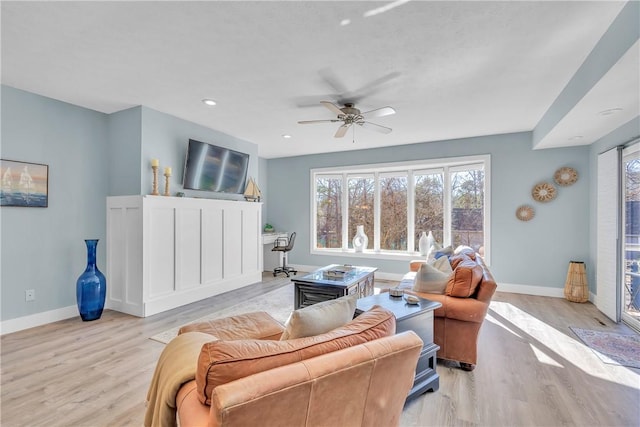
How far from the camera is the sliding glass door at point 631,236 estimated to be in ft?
11.2

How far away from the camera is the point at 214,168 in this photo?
4.68m

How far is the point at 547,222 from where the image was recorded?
479 cm

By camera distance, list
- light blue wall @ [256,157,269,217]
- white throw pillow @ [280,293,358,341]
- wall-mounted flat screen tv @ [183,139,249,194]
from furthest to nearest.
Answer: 1. light blue wall @ [256,157,269,217]
2. wall-mounted flat screen tv @ [183,139,249,194]
3. white throw pillow @ [280,293,358,341]

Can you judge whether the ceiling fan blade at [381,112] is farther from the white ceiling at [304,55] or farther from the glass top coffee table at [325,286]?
the glass top coffee table at [325,286]

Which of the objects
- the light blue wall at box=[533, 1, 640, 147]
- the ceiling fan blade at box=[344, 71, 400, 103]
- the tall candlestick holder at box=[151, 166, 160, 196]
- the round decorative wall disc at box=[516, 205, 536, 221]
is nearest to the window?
the round decorative wall disc at box=[516, 205, 536, 221]

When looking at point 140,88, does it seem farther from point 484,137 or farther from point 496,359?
point 484,137

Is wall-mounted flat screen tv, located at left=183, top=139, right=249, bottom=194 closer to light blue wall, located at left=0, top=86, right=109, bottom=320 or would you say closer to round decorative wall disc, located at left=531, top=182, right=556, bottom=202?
light blue wall, located at left=0, top=86, right=109, bottom=320

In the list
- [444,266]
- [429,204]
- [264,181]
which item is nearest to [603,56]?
[444,266]

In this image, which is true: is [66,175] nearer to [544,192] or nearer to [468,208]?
[468,208]

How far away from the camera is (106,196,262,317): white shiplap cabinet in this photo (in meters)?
3.76

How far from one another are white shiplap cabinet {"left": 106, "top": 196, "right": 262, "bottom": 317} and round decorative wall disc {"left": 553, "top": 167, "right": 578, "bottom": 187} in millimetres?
5061

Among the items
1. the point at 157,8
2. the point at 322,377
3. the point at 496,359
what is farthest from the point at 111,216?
the point at 496,359

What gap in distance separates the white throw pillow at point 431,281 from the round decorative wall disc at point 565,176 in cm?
329

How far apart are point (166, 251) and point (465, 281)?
353 centimetres
